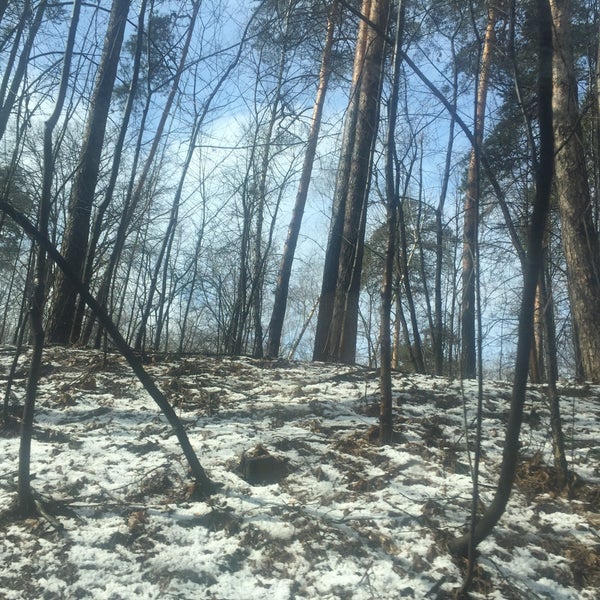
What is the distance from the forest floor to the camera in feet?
8.92

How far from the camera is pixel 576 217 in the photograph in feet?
22.7

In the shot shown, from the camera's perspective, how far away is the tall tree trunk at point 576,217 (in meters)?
6.44

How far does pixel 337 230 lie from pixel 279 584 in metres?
6.07

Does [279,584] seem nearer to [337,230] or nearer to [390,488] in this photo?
[390,488]

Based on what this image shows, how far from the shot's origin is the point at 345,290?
7.63 meters

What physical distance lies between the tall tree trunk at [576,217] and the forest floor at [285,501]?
1.59 metres

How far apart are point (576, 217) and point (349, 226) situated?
10.2ft

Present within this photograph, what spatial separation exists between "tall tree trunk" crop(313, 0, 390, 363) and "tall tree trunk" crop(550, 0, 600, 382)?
95.5 inches

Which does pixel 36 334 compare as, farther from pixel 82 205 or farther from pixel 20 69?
pixel 82 205

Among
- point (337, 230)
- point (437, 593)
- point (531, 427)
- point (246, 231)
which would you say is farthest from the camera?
point (246, 231)

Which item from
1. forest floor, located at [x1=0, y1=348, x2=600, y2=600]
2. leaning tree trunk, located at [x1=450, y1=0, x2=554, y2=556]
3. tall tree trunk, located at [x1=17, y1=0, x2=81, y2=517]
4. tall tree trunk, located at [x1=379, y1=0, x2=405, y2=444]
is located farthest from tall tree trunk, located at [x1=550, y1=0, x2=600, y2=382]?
tall tree trunk, located at [x1=17, y1=0, x2=81, y2=517]

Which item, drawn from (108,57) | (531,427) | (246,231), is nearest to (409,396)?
(531,427)

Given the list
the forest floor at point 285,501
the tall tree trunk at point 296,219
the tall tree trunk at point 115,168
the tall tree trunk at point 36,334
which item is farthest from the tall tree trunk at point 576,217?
the tall tree trunk at point 36,334

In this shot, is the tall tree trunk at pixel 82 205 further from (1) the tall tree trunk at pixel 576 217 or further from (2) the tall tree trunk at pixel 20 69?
(1) the tall tree trunk at pixel 576 217
